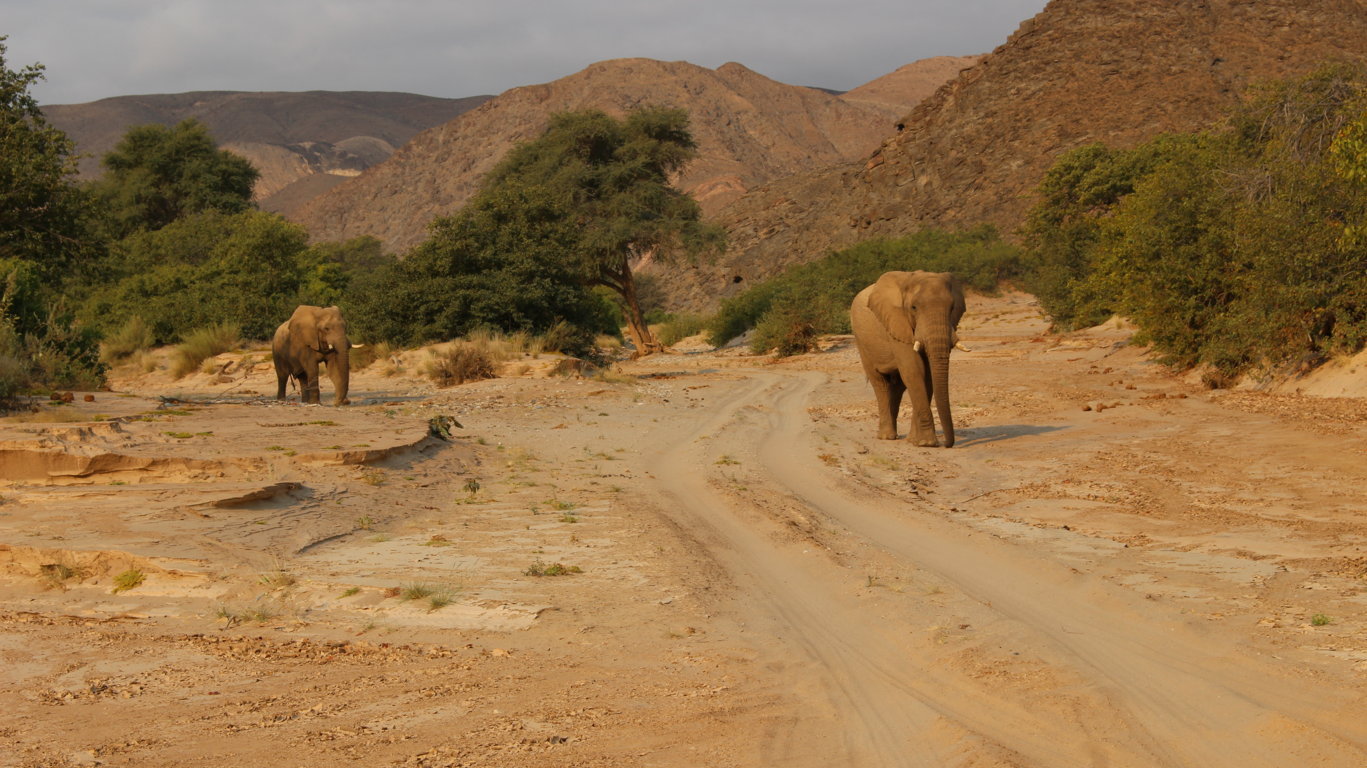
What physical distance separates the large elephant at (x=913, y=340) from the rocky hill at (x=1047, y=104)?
1979 inches

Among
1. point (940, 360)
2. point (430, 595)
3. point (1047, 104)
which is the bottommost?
point (430, 595)

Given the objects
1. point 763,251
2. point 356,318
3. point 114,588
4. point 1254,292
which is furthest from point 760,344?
point 763,251

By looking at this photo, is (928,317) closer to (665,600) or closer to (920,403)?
(920,403)

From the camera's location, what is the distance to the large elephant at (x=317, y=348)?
20266mm

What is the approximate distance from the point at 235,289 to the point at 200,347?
5190mm

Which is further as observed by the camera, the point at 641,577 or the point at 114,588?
the point at 641,577

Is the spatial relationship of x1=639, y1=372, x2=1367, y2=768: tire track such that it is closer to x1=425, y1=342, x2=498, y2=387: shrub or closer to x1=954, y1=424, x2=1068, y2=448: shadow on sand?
x1=954, y1=424, x2=1068, y2=448: shadow on sand

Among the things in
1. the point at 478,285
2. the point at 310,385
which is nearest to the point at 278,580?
the point at 310,385

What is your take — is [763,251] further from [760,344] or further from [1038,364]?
[1038,364]

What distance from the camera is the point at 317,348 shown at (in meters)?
20.5

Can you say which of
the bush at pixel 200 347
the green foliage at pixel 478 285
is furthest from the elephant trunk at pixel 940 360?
the bush at pixel 200 347

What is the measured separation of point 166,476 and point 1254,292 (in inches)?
667

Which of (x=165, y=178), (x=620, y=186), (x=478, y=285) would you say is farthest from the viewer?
(x=165, y=178)

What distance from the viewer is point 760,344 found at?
38000 millimetres
